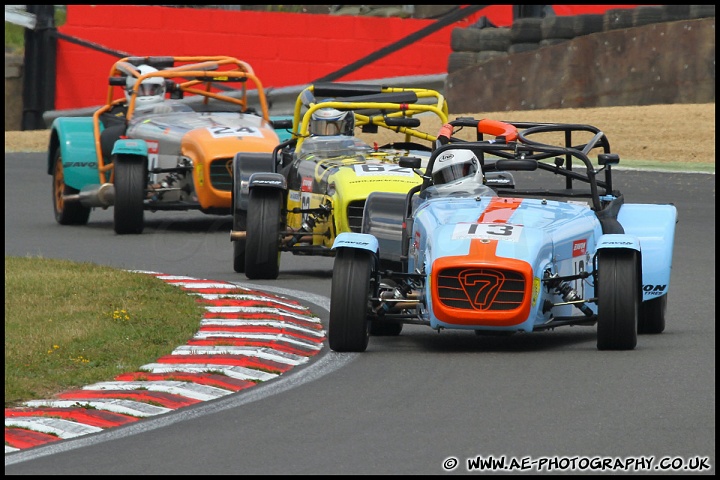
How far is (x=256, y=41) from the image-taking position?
1259 inches

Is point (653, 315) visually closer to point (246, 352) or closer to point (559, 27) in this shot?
point (246, 352)

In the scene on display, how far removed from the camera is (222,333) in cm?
1109

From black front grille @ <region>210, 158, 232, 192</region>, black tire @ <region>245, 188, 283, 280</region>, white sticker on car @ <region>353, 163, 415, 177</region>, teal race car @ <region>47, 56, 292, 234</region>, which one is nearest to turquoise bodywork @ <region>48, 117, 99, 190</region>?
teal race car @ <region>47, 56, 292, 234</region>

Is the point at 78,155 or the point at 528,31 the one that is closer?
the point at 78,155

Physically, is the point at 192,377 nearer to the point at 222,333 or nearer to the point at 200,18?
the point at 222,333

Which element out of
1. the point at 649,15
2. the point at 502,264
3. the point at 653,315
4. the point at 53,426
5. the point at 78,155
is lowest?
the point at 53,426

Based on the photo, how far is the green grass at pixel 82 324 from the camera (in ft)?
31.5

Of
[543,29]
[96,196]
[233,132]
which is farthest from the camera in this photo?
[543,29]

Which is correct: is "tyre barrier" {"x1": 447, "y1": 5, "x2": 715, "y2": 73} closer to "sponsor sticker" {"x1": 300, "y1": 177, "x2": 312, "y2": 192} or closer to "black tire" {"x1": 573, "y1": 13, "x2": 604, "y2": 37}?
"black tire" {"x1": 573, "y1": 13, "x2": 604, "y2": 37}

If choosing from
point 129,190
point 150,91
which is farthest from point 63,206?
point 129,190

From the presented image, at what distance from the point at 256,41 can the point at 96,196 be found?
13682 mm

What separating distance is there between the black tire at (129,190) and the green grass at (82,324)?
2.98m

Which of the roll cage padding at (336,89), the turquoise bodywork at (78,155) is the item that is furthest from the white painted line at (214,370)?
the turquoise bodywork at (78,155)

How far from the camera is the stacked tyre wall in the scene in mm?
26328
